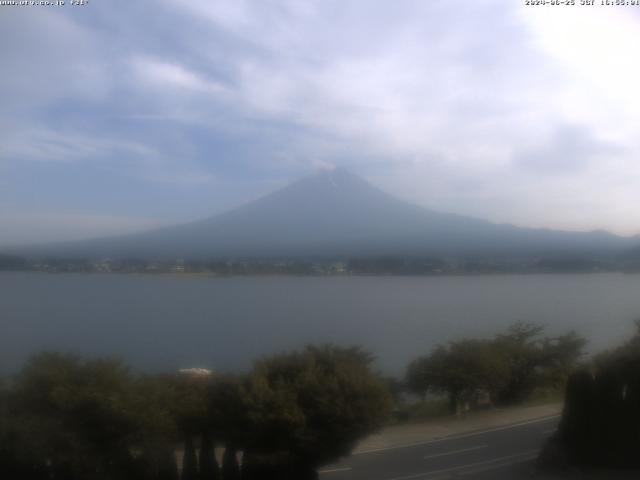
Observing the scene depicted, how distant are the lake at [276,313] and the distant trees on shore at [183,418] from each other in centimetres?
56

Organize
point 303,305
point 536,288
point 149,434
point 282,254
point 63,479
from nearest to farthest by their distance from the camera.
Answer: point 63,479, point 149,434, point 303,305, point 282,254, point 536,288

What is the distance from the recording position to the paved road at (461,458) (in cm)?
683

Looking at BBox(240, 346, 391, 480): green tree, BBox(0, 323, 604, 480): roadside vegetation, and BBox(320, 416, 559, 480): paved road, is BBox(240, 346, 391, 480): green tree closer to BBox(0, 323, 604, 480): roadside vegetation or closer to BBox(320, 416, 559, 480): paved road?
BBox(0, 323, 604, 480): roadside vegetation

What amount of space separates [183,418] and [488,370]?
17.1 ft

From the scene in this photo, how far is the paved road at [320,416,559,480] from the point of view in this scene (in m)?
6.83

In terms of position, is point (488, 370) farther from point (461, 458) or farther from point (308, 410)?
point (308, 410)

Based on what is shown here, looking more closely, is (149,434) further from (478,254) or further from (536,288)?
(536,288)

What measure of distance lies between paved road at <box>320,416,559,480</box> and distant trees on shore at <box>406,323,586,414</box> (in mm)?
1293

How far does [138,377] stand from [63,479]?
1.22m

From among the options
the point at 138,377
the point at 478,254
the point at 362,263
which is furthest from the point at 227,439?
the point at 478,254

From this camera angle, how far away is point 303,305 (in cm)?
1151

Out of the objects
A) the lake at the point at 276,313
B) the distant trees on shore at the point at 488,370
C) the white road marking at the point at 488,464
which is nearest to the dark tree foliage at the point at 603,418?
the white road marking at the point at 488,464

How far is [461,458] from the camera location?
7.30m

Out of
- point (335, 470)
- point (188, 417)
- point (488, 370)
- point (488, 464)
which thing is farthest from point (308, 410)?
point (488, 370)
